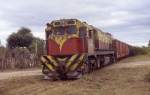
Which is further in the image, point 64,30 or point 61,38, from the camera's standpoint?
point 64,30

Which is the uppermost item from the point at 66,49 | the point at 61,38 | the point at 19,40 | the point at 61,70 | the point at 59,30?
the point at 19,40

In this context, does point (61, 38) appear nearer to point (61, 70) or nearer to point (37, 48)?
point (61, 70)

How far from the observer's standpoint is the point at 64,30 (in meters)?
25.2

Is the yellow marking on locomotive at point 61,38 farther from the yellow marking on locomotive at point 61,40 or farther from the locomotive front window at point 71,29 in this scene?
the locomotive front window at point 71,29

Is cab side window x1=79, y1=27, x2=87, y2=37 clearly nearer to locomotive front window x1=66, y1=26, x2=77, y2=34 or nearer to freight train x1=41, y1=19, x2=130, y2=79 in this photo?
freight train x1=41, y1=19, x2=130, y2=79

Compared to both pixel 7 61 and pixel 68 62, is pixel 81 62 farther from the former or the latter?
pixel 7 61

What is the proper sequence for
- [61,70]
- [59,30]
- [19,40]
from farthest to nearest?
[19,40] < [59,30] < [61,70]

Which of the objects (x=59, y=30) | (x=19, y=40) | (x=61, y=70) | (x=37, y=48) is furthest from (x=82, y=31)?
(x=19, y=40)

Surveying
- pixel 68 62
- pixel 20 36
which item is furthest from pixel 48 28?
pixel 20 36

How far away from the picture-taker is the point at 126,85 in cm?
1936

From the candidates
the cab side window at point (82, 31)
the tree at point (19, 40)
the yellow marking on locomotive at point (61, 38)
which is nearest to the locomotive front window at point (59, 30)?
the yellow marking on locomotive at point (61, 38)

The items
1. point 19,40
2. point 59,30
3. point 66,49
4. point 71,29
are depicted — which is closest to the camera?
point 66,49

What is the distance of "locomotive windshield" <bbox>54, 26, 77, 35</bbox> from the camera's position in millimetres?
24969

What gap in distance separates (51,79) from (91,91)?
688 cm
